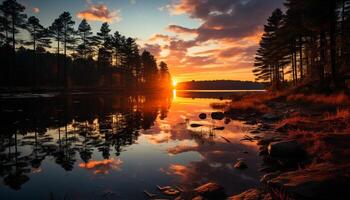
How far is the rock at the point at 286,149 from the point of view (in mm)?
7281

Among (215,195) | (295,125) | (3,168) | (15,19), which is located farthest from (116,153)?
(15,19)

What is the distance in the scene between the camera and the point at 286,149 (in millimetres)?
7434

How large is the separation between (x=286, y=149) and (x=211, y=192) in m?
3.64

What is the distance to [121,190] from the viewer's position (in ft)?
18.9

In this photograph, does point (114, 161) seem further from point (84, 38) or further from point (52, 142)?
point (84, 38)

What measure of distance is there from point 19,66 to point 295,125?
57044mm

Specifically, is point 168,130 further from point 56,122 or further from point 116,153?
point 56,122

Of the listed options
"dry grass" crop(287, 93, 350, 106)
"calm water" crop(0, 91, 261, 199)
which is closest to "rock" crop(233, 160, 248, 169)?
"calm water" crop(0, 91, 261, 199)

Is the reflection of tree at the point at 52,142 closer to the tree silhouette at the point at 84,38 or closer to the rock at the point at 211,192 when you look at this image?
the rock at the point at 211,192

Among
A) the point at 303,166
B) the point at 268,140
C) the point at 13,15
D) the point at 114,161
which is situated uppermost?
the point at 13,15

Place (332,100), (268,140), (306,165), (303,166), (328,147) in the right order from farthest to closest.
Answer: (332,100)
(268,140)
(328,147)
(303,166)
(306,165)

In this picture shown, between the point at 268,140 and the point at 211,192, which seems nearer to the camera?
the point at 211,192

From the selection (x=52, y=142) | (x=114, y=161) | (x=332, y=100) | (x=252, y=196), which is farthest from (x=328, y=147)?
(x=332, y=100)

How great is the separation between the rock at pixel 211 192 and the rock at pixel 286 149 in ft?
10.2
